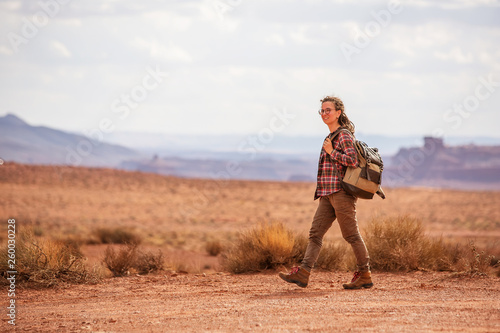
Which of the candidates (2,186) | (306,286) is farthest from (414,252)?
(2,186)

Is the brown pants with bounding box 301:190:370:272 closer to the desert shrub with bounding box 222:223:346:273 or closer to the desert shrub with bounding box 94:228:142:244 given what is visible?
the desert shrub with bounding box 222:223:346:273

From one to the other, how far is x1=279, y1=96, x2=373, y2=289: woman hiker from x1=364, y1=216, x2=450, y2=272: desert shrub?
214cm

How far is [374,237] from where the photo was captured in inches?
416

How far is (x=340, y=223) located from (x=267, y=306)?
58.0 inches

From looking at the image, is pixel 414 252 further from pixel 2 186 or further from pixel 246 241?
pixel 2 186

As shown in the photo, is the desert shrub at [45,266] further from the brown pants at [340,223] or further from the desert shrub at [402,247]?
the desert shrub at [402,247]

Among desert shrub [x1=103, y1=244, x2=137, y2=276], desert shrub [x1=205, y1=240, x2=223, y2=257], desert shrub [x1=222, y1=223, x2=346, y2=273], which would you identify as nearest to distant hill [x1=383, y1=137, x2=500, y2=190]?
desert shrub [x1=205, y1=240, x2=223, y2=257]

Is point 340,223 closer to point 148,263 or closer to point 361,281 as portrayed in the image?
point 361,281

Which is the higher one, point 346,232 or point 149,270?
point 346,232

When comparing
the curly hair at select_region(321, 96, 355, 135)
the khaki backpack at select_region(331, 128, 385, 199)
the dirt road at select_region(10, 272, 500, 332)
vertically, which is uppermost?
the curly hair at select_region(321, 96, 355, 135)

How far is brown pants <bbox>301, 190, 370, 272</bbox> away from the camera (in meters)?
7.50

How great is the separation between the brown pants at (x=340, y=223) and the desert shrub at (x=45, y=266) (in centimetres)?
367

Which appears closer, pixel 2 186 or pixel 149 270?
pixel 149 270

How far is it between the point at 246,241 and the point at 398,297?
3.91 m
